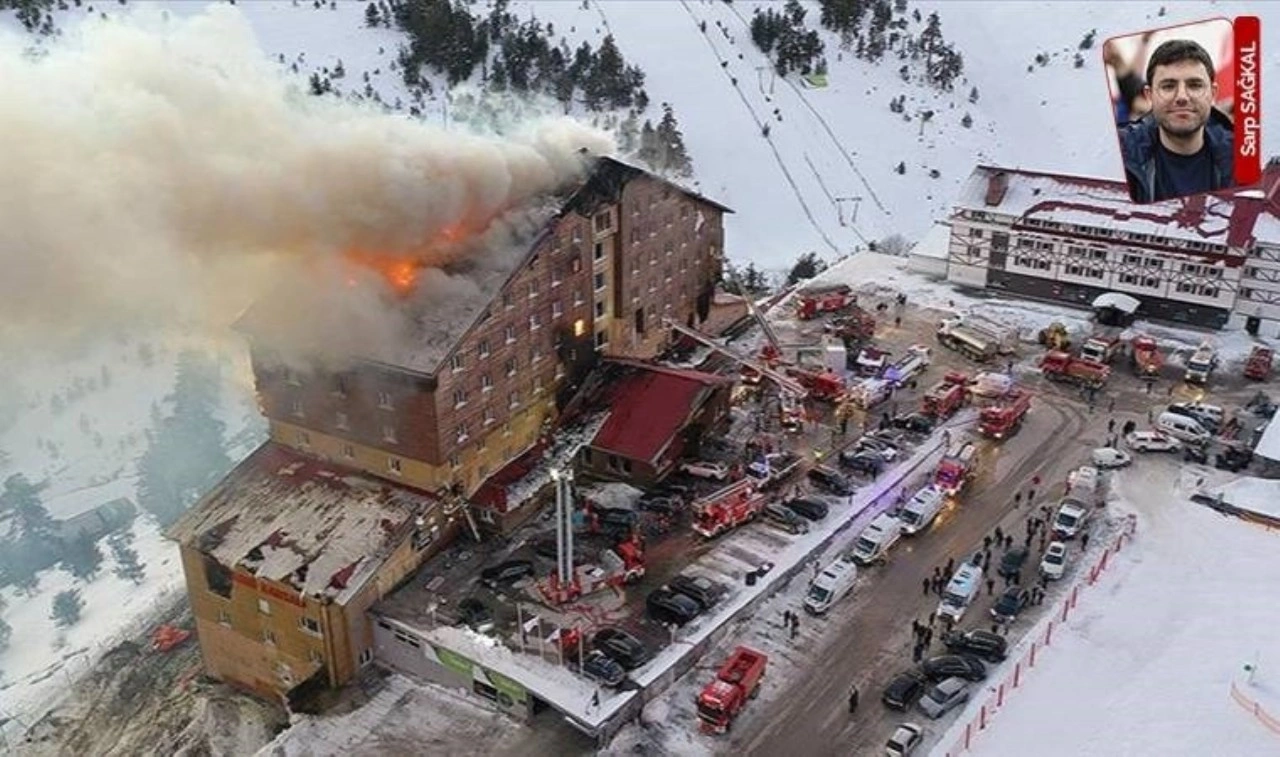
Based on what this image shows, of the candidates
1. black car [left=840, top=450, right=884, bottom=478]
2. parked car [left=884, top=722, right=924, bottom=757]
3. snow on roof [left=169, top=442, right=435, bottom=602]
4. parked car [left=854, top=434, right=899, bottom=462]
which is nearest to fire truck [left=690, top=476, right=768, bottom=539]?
black car [left=840, top=450, right=884, bottom=478]

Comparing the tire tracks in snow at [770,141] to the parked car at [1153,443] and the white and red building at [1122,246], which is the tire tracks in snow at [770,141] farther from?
the parked car at [1153,443]

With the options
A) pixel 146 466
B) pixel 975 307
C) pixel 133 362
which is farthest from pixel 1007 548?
pixel 133 362

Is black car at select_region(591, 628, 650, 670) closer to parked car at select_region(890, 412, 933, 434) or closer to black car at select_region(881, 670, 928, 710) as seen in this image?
black car at select_region(881, 670, 928, 710)

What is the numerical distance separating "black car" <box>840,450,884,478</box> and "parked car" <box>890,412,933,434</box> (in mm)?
3662

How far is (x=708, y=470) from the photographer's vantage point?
45.1 m

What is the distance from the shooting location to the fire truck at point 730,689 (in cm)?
3341

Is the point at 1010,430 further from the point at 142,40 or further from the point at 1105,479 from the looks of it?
the point at 142,40

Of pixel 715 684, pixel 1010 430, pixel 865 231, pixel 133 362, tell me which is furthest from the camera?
pixel 865 231

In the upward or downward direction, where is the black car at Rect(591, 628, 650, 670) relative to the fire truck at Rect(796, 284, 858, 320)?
downward

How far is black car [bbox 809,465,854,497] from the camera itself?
44.4m

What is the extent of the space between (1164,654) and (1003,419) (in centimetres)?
1459

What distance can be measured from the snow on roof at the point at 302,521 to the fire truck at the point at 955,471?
1991cm

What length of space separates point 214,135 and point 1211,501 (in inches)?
1527

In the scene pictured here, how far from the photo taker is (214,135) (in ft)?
118
